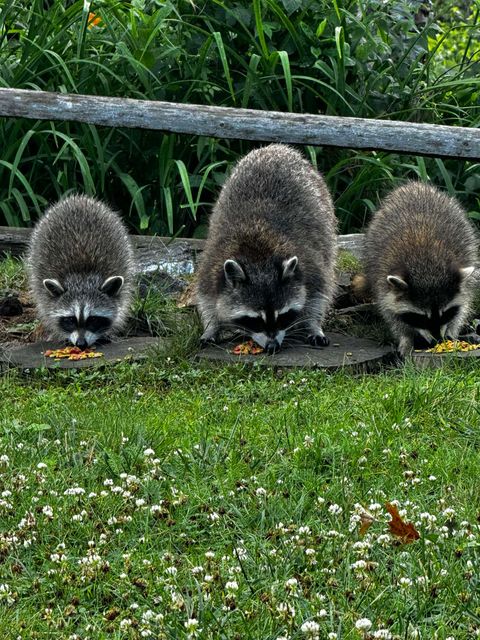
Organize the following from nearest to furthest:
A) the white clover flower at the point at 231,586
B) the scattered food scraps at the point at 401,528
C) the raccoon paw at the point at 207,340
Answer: the white clover flower at the point at 231,586
the scattered food scraps at the point at 401,528
the raccoon paw at the point at 207,340

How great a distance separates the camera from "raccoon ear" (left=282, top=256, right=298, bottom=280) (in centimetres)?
804

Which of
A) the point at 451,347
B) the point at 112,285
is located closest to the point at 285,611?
the point at 451,347

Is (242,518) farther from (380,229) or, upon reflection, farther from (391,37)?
(391,37)

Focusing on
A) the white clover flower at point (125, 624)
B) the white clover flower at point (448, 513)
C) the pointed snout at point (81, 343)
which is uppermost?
the white clover flower at point (125, 624)

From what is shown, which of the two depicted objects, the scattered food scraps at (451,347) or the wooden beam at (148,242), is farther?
the wooden beam at (148,242)

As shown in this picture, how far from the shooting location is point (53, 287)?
8438mm

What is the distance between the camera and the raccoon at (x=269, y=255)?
26.4 feet

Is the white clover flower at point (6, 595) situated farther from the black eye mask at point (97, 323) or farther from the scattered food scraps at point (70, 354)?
the black eye mask at point (97, 323)

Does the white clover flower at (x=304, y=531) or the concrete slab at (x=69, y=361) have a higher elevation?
the white clover flower at (x=304, y=531)

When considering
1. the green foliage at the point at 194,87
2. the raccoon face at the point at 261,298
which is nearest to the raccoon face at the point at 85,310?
the raccoon face at the point at 261,298

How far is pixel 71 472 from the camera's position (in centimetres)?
486

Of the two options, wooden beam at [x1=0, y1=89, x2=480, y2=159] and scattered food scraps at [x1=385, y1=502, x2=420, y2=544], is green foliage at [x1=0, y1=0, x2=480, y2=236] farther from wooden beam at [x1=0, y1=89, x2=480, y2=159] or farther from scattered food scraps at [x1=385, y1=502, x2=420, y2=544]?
scattered food scraps at [x1=385, y1=502, x2=420, y2=544]

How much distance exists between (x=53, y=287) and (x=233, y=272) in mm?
1435

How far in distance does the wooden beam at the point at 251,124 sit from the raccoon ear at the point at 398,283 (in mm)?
1134
